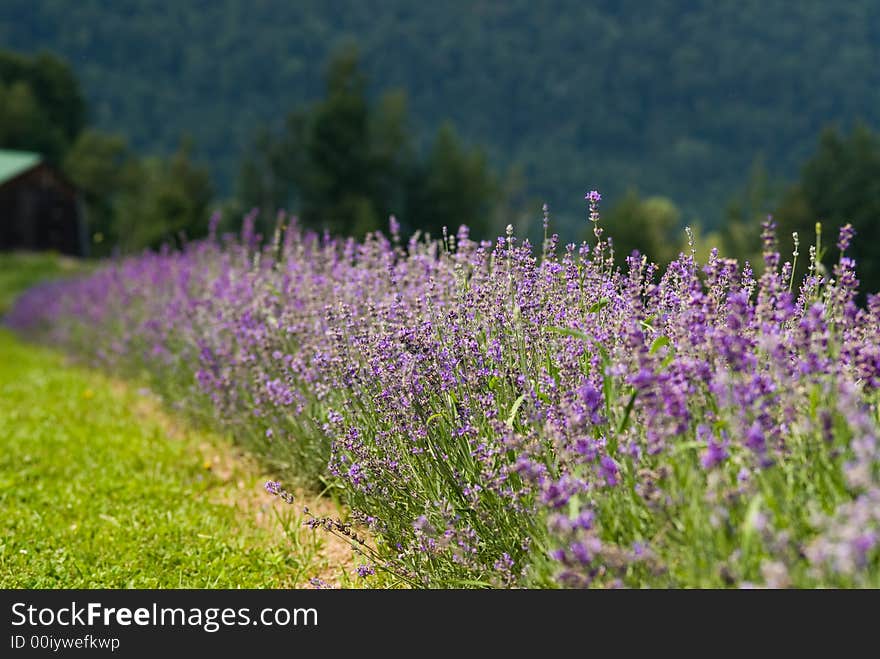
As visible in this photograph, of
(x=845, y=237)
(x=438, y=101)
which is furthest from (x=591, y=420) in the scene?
(x=438, y=101)

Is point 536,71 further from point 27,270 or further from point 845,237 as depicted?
point 845,237

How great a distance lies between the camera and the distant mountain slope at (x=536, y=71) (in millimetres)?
58125

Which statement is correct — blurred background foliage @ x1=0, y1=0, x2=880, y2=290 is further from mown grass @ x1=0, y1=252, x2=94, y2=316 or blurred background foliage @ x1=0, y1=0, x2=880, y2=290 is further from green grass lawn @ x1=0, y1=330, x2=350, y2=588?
green grass lawn @ x1=0, y1=330, x2=350, y2=588

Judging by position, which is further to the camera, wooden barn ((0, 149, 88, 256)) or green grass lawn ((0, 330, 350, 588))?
wooden barn ((0, 149, 88, 256))

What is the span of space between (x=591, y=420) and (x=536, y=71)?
7055cm

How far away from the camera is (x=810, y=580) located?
5.22 feet

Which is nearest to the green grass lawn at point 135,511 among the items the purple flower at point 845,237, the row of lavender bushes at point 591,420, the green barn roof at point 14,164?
the row of lavender bushes at point 591,420

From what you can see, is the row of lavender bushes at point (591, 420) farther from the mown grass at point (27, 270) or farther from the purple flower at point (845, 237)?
the mown grass at point (27, 270)

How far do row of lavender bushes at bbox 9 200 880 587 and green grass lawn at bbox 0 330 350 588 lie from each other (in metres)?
0.30

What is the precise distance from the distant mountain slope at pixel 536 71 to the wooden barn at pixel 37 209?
26.2 m

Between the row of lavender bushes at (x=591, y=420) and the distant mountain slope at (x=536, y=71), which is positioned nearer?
the row of lavender bushes at (x=591, y=420)

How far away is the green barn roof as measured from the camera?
28953mm

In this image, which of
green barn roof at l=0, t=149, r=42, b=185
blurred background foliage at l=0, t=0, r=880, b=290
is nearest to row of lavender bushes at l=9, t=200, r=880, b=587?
blurred background foliage at l=0, t=0, r=880, b=290
